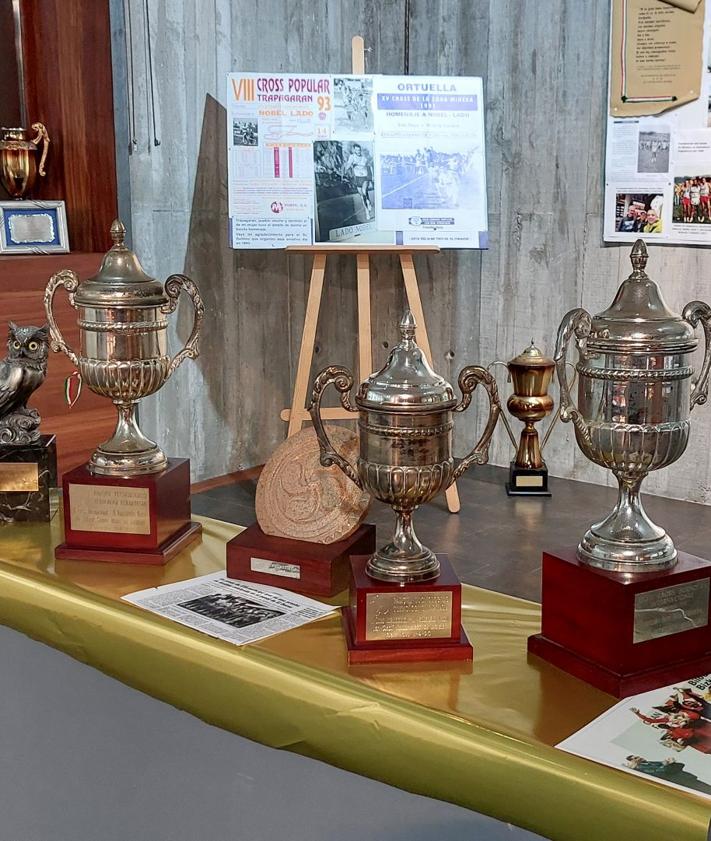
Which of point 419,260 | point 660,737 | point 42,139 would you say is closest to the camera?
point 660,737

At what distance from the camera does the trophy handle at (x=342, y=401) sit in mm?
1455

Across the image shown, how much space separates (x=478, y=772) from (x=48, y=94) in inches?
147

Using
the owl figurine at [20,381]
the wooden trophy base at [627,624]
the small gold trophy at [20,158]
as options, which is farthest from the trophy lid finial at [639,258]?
the small gold trophy at [20,158]

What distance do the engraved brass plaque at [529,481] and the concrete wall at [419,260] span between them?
12.8 inches

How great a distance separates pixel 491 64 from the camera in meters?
4.78

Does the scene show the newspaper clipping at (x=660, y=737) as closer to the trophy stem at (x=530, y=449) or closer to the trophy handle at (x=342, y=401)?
the trophy handle at (x=342, y=401)

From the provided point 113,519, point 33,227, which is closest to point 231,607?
point 113,519

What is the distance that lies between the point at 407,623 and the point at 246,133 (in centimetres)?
319

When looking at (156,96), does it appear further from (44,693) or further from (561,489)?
(44,693)

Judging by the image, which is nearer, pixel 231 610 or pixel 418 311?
pixel 231 610

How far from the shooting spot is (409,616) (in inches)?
55.2

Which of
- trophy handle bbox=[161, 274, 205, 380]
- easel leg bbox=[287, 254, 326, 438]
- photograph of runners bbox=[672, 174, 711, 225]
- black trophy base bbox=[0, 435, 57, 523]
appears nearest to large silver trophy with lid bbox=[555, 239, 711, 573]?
trophy handle bbox=[161, 274, 205, 380]

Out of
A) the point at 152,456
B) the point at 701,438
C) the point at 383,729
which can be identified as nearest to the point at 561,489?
the point at 701,438

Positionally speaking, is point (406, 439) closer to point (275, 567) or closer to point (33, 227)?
point (275, 567)
